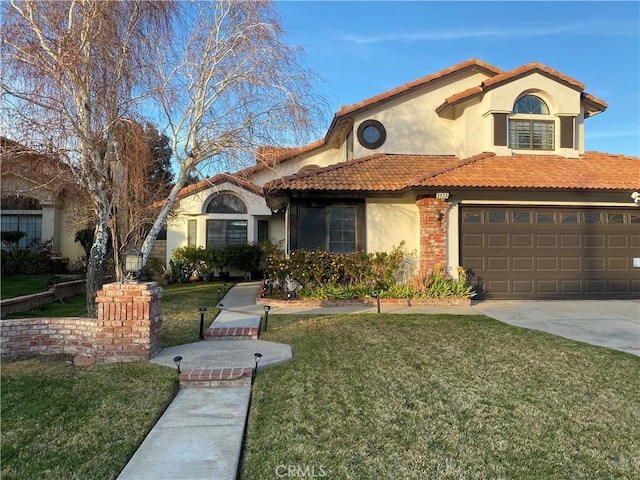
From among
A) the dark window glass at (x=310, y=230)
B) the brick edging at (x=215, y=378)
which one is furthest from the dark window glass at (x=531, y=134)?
the brick edging at (x=215, y=378)

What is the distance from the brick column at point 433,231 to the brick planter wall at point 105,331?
760cm

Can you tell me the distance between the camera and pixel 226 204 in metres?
19.1

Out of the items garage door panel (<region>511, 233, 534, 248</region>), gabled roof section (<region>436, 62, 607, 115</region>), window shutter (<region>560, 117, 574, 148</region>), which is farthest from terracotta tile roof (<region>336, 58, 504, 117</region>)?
garage door panel (<region>511, 233, 534, 248</region>)

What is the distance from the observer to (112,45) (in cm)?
731

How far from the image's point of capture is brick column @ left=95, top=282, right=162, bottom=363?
19.5ft

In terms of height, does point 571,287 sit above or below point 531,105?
below

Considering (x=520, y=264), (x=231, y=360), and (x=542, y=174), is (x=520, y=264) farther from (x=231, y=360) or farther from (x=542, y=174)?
(x=231, y=360)

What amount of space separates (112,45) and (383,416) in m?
7.07

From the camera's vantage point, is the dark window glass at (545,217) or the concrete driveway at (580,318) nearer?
the concrete driveway at (580,318)

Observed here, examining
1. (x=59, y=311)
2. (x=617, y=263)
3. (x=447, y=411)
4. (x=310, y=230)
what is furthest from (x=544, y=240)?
(x=59, y=311)

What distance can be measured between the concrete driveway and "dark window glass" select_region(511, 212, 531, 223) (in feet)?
7.16

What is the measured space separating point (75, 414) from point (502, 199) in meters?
11.0

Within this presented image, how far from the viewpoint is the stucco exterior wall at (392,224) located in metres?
12.3

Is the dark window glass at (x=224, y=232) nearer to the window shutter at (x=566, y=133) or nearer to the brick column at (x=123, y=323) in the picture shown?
the window shutter at (x=566, y=133)
